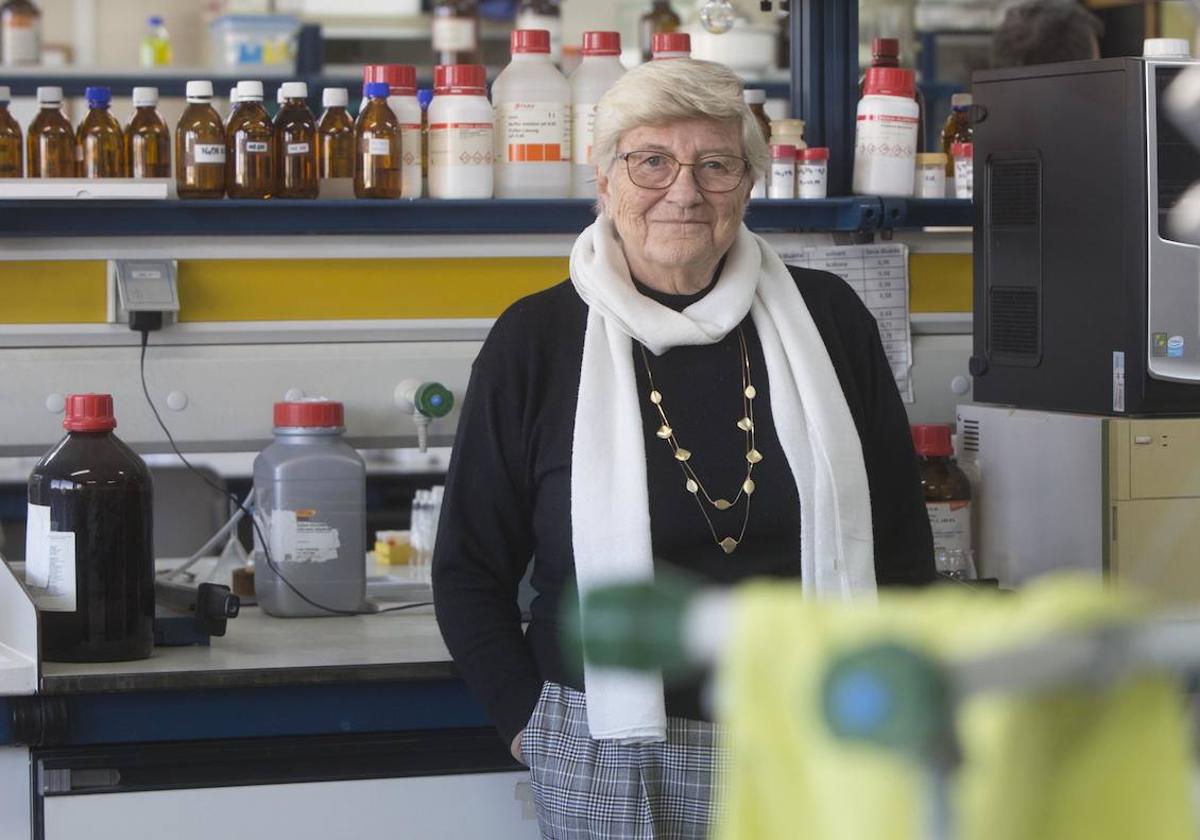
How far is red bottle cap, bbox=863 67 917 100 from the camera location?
2.77 metres

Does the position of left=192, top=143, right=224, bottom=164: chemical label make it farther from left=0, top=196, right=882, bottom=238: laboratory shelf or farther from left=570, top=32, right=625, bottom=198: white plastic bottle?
left=570, top=32, right=625, bottom=198: white plastic bottle

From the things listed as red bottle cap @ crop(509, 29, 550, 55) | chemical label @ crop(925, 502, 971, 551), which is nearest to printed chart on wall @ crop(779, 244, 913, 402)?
chemical label @ crop(925, 502, 971, 551)

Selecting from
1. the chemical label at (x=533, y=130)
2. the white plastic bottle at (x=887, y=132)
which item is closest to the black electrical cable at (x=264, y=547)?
the chemical label at (x=533, y=130)

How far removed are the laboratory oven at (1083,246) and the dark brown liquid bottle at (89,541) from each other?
1281mm

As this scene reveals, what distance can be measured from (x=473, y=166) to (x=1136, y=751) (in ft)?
6.75

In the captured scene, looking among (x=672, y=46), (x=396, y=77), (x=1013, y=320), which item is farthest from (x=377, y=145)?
(x=1013, y=320)

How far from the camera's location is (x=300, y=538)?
8.35ft

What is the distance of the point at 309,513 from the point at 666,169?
2.83ft

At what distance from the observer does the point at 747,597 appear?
677 mm

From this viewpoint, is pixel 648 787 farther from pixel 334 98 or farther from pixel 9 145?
pixel 9 145

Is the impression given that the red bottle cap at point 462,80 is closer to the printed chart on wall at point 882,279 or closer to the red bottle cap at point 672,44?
the red bottle cap at point 672,44

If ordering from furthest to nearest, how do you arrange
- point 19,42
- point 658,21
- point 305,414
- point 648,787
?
point 658,21 → point 19,42 → point 305,414 → point 648,787

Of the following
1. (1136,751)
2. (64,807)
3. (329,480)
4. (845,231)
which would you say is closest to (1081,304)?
(845,231)

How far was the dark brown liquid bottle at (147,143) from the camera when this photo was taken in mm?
2617
